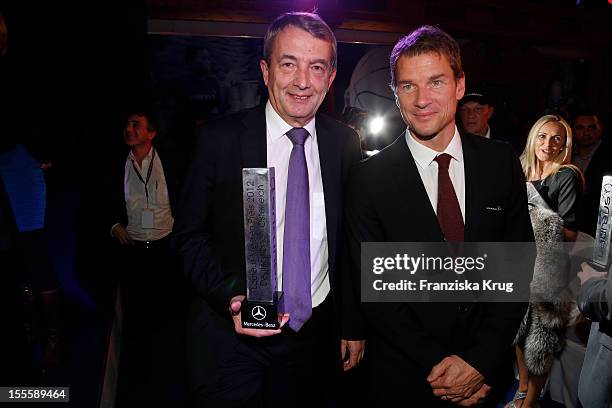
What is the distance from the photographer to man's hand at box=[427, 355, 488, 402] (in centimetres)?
147

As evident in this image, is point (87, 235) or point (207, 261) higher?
point (207, 261)

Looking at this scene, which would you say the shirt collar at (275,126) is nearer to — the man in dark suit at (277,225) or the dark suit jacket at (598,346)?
the man in dark suit at (277,225)

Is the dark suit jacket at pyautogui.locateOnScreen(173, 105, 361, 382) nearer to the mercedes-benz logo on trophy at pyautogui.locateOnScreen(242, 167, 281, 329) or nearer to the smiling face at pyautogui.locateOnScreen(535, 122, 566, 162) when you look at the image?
the mercedes-benz logo on trophy at pyautogui.locateOnScreen(242, 167, 281, 329)

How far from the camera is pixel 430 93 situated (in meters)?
1.52

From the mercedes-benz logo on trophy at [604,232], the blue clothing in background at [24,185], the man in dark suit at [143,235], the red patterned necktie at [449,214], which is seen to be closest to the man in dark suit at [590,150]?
the mercedes-benz logo on trophy at [604,232]

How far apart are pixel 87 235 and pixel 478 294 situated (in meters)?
3.52

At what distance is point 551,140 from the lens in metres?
3.03

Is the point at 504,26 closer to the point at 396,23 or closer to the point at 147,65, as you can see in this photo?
the point at 396,23

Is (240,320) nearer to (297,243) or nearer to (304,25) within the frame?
(297,243)

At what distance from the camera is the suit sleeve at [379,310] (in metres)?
1.49

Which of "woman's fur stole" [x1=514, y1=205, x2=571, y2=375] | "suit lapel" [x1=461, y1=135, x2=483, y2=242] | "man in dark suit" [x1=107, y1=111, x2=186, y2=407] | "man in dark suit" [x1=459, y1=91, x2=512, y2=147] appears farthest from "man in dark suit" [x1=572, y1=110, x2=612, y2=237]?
"man in dark suit" [x1=107, y1=111, x2=186, y2=407]

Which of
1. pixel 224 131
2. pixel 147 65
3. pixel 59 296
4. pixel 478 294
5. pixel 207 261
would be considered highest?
pixel 147 65

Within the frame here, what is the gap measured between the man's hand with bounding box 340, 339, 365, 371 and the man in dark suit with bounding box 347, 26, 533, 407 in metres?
0.12

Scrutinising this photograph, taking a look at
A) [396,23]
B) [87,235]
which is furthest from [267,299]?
[396,23]
